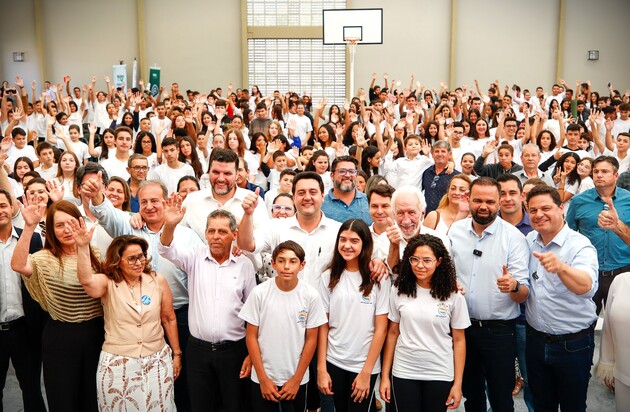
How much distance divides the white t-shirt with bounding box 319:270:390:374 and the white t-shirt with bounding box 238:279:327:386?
0.11m

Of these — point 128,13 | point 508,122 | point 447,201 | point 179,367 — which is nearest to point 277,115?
point 508,122

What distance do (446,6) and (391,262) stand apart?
49.4 ft

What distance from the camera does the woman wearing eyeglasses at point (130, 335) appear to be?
133 inches

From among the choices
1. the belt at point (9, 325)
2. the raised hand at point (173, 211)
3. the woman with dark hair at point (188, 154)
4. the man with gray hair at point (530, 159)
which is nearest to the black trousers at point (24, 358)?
the belt at point (9, 325)

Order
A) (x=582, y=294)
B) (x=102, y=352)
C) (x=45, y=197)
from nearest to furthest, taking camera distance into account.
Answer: (x=582, y=294)
(x=102, y=352)
(x=45, y=197)

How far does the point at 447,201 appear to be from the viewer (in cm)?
471

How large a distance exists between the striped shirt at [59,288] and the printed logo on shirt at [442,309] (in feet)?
6.75

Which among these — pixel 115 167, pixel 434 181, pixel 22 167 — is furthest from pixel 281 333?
pixel 22 167

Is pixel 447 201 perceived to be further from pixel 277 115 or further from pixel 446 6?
pixel 446 6

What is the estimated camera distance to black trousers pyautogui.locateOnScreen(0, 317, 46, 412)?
3730 mm

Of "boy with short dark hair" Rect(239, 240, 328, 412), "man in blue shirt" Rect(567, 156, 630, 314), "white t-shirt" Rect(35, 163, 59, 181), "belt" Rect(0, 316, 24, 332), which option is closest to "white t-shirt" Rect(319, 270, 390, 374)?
"boy with short dark hair" Rect(239, 240, 328, 412)

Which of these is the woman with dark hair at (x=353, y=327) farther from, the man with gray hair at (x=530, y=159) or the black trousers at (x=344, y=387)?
the man with gray hair at (x=530, y=159)

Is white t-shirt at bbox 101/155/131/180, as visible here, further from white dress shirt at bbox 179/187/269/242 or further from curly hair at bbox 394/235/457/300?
curly hair at bbox 394/235/457/300

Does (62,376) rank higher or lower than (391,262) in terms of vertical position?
lower
